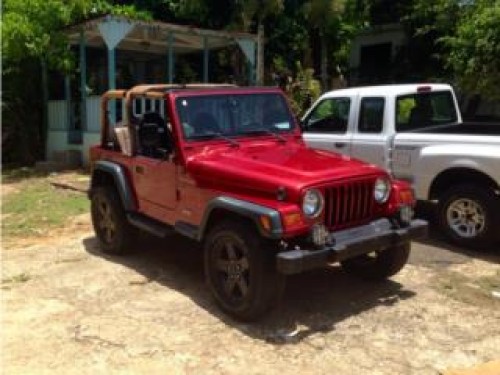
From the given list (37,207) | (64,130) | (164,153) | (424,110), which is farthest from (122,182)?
(64,130)

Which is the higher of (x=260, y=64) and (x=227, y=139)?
(x=260, y=64)

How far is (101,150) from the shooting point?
7816 millimetres

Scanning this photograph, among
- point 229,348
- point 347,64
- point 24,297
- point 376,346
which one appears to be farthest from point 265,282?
point 347,64

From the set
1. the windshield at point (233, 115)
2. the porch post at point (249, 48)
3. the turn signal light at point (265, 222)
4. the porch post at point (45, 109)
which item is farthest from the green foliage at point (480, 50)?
the porch post at point (45, 109)

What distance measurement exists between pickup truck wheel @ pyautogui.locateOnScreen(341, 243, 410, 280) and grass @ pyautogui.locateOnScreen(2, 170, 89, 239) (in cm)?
461

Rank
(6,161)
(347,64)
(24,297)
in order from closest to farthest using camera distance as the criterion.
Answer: (24,297), (6,161), (347,64)

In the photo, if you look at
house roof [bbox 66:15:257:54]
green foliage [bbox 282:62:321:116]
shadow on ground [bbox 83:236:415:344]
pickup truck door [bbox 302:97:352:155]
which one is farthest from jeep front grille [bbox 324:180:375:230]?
green foliage [bbox 282:62:321:116]

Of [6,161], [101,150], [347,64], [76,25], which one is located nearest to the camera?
[101,150]

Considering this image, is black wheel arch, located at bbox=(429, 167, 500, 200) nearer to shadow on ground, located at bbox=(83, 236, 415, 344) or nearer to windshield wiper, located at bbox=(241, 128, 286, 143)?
shadow on ground, located at bbox=(83, 236, 415, 344)

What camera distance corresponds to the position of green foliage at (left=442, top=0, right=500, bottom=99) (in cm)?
1289

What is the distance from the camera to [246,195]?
217 inches

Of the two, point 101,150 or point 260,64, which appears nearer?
point 101,150

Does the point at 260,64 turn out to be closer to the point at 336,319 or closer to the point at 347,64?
the point at 347,64

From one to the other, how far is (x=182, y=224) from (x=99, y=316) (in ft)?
3.78
